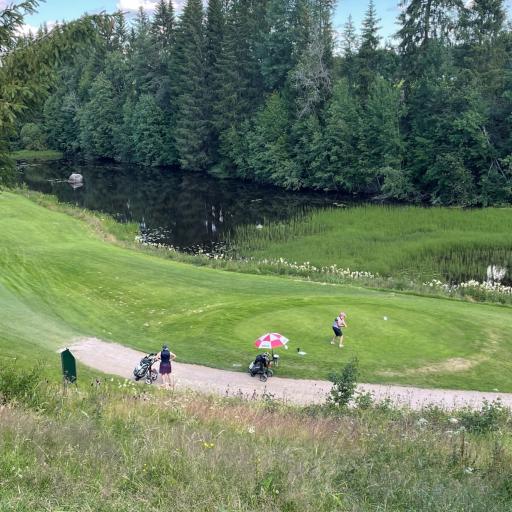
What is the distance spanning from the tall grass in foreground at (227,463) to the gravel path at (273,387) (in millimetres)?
6204

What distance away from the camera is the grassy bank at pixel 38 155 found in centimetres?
10872

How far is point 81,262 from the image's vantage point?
30.9 metres

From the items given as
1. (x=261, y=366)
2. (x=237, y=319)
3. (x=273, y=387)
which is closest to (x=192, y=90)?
(x=237, y=319)

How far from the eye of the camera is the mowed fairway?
1961 cm

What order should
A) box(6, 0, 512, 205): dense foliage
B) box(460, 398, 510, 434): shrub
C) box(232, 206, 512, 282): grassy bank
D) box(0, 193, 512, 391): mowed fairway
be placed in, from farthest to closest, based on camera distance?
1. box(6, 0, 512, 205): dense foliage
2. box(232, 206, 512, 282): grassy bank
3. box(0, 193, 512, 391): mowed fairway
4. box(460, 398, 510, 434): shrub

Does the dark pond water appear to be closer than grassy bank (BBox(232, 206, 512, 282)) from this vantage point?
No

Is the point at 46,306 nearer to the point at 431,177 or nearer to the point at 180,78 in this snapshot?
the point at 431,177

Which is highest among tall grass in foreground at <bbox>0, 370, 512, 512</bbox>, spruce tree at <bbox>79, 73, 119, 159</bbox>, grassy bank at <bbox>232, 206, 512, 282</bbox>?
spruce tree at <bbox>79, 73, 119, 159</bbox>

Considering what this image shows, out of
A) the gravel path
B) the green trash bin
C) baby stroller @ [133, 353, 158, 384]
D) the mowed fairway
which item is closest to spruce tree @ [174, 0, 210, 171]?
the mowed fairway

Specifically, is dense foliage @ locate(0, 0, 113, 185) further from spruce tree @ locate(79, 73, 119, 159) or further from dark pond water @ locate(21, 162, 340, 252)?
spruce tree @ locate(79, 73, 119, 159)

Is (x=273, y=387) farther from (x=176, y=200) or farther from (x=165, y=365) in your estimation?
(x=176, y=200)

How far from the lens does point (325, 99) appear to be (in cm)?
7481

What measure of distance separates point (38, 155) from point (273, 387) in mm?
105434

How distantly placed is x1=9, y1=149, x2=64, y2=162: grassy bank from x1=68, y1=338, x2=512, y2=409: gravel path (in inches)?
3803
